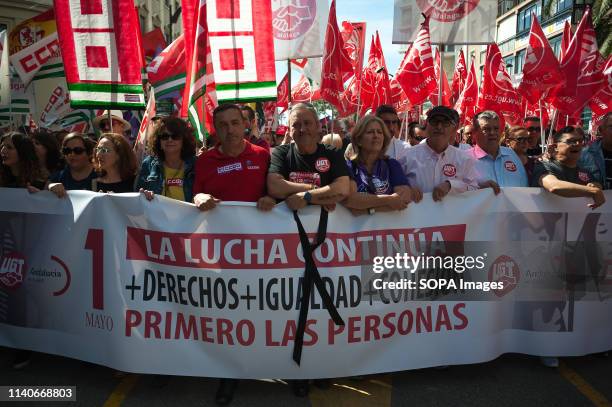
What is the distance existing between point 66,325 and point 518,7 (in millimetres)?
50327

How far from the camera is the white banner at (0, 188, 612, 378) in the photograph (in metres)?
3.53

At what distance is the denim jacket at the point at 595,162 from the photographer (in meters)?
4.68

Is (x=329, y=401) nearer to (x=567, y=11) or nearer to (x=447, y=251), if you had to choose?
(x=447, y=251)

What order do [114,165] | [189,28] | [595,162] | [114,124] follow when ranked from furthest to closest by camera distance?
1. [114,124]
2. [189,28]
3. [595,162]
4. [114,165]

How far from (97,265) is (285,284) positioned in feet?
4.22

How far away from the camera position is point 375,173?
12.6 ft

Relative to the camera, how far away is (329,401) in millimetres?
3453

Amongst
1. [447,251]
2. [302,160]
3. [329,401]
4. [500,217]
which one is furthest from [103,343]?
[500,217]

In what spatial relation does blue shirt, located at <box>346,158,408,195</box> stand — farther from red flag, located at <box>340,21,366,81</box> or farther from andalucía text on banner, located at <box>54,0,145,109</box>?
red flag, located at <box>340,21,366,81</box>

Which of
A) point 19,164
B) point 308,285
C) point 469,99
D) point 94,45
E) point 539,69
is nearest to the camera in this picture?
point 308,285

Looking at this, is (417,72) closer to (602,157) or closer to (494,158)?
(602,157)

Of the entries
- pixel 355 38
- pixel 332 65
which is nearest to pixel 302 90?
pixel 355 38

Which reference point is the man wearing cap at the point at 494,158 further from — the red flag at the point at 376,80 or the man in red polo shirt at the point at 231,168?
the red flag at the point at 376,80

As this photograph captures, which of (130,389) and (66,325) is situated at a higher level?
(66,325)
